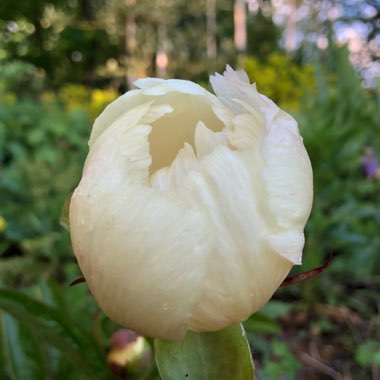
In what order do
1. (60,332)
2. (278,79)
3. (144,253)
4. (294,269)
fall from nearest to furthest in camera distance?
(144,253) → (60,332) → (294,269) → (278,79)

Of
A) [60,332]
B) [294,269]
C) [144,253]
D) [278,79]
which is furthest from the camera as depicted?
[278,79]

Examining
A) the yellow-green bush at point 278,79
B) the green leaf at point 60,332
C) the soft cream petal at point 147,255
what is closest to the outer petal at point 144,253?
the soft cream petal at point 147,255

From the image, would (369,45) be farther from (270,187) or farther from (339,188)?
(270,187)

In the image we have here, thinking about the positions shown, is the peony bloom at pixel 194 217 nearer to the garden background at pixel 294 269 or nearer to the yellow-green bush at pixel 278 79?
the garden background at pixel 294 269

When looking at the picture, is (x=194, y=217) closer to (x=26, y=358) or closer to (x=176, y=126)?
(x=176, y=126)

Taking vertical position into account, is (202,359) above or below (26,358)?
above

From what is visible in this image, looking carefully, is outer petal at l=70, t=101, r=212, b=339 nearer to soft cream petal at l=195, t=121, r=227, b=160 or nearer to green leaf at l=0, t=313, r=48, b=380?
soft cream petal at l=195, t=121, r=227, b=160

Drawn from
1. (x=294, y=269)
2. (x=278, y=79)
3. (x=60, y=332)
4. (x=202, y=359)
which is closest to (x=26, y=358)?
(x=60, y=332)

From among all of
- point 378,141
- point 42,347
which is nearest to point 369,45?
point 378,141
